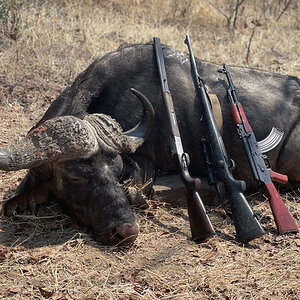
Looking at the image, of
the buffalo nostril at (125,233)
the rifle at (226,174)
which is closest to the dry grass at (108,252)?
the buffalo nostril at (125,233)

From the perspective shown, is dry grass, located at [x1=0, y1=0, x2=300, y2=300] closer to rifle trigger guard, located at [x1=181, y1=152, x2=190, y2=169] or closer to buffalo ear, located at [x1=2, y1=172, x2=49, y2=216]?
buffalo ear, located at [x1=2, y1=172, x2=49, y2=216]

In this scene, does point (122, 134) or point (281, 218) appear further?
point (122, 134)

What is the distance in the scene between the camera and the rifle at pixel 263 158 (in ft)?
15.6

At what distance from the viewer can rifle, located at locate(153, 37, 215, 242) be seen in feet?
14.6

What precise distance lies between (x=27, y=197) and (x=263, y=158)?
237cm

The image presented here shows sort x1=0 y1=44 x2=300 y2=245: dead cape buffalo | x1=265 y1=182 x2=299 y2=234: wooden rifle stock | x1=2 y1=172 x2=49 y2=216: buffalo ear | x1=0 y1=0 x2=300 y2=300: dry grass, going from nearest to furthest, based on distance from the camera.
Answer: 1. x1=0 y1=0 x2=300 y2=300: dry grass
2. x1=0 y1=44 x2=300 y2=245: dead cape buffalo
3. x1=265 y1=182 x2=299 y2=234: wooden rifle stock
4. x1=2 y1=172 x2=49 y2=216: buffalo ear

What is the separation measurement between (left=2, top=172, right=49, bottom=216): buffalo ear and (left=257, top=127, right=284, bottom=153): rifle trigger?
234 centimetres

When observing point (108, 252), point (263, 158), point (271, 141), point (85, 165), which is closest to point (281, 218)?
point (263, 158)

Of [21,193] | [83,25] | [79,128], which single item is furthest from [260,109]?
[83,25]

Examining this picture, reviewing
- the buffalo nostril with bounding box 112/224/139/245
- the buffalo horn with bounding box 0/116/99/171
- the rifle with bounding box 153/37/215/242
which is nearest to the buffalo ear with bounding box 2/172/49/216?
the buffalo horn with bounding box 0/116/99/171

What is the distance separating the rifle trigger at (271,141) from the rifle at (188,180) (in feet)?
3.43

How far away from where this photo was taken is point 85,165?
452 cm

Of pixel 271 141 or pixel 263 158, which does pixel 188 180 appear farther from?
pixel 271 141

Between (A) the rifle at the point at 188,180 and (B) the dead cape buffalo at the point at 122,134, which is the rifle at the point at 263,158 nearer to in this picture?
(B) the dead cape buffalo at the point at 122,134
